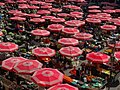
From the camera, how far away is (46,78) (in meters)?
13.1

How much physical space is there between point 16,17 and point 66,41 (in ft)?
29.6

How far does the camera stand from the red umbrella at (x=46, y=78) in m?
12.9

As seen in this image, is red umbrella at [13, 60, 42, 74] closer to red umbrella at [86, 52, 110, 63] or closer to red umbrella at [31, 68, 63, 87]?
red umbrella at [31, 68, 63, 87]

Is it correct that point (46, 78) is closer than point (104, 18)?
Yes

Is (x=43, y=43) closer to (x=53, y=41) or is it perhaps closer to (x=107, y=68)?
(x=53, y=41)

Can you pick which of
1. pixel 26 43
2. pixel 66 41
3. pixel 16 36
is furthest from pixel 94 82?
→ pixel 16 36

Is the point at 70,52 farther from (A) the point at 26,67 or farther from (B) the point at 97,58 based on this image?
(A) the point at 26,67

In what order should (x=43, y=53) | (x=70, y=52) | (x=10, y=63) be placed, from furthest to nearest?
(x=70, y=52) → (x=43, y=53) → (x=10, y=63)

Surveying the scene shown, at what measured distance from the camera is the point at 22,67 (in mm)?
14289

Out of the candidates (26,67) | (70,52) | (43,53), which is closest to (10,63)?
(26,67)

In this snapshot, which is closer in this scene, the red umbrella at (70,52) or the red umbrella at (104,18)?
the red umbrella at (70,52)

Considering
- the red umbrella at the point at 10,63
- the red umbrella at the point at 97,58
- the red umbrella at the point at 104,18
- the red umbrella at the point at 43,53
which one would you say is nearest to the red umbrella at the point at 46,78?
the red umbrella at the point at 10,63

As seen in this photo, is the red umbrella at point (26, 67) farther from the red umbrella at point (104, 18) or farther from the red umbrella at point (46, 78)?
the red umbrella at point (104, 18)

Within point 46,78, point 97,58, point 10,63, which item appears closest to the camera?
point 46,78
